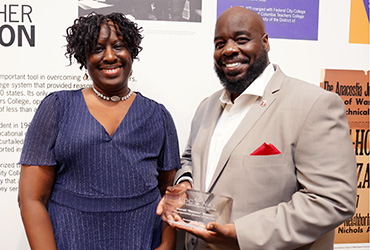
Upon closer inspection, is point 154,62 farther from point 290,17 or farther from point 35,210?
point 35,210

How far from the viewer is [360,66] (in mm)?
2264

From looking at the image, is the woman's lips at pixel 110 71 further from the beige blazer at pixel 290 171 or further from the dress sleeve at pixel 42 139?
the beige blazer at pixel 290 171

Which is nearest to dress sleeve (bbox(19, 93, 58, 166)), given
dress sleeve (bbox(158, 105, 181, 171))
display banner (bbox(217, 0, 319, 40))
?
dress sleeve (bbox(158, 105, 181, 171))

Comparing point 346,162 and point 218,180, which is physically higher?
point 346,162

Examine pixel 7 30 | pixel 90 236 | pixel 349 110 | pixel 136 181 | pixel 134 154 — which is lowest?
pixel 90 236

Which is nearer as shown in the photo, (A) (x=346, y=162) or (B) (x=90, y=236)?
(A) (x=346, y=162)

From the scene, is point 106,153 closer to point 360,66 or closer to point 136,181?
point 136,181

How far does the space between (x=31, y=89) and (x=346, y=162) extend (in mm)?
1769

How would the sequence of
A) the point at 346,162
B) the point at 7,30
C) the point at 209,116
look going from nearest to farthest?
1. the point at 346,162
2. the point at 209,116
3. the point at 7,30

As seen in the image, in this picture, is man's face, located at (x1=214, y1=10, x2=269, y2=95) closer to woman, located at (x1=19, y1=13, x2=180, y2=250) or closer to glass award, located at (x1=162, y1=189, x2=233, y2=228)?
woman, located at (x1=19, y1=13, x2=180, y2=250)

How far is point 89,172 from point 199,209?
49 cm

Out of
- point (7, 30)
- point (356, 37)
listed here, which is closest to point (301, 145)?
point (356, 37)

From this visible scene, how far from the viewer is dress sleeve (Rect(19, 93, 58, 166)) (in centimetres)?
134

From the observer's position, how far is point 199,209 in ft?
4.33
